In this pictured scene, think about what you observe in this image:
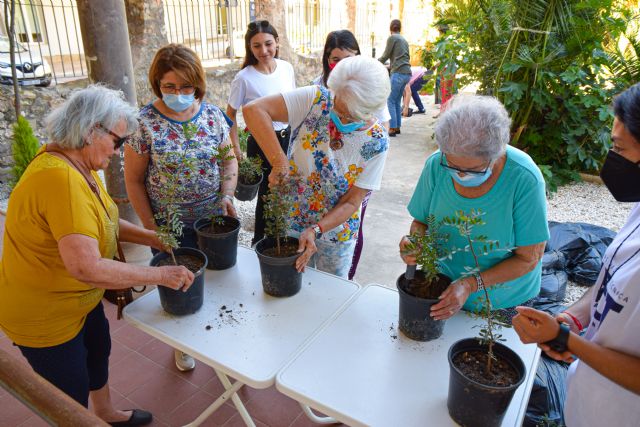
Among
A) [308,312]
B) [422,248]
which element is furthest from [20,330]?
[422,248]

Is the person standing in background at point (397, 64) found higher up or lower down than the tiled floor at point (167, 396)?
higher up

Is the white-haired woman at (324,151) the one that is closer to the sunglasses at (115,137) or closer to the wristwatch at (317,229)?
the wristwatch at (317,229)

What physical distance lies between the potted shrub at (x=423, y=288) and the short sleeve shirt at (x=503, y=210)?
0.37 ft

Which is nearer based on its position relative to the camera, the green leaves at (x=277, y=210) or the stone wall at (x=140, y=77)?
the green leaves at (x=277, y=210)

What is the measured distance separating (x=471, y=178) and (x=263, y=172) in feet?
6.30

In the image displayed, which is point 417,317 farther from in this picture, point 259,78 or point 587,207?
point 587,207

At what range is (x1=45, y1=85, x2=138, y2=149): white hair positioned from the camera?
157 cm

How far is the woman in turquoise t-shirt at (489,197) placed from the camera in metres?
1.48

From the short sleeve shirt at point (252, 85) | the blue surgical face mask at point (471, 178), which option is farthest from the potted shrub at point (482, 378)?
the short sleeve shirt at point (252, 85)

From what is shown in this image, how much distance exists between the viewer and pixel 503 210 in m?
1.59

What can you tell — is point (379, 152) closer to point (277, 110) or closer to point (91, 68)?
point (277, 110)

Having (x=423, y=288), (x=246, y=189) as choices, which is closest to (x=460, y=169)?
(x=423, y=288)

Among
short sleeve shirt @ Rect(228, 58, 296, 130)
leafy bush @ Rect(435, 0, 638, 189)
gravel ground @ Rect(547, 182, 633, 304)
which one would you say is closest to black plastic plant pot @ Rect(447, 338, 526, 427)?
short sleeve shirt @ Rect(228, 58, 296, 130)

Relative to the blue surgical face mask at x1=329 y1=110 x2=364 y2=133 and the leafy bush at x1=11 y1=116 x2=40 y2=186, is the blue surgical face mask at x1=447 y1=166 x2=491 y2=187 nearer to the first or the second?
the blue surgical face mask at x1=329 y1=110 x2=364 y2=133
